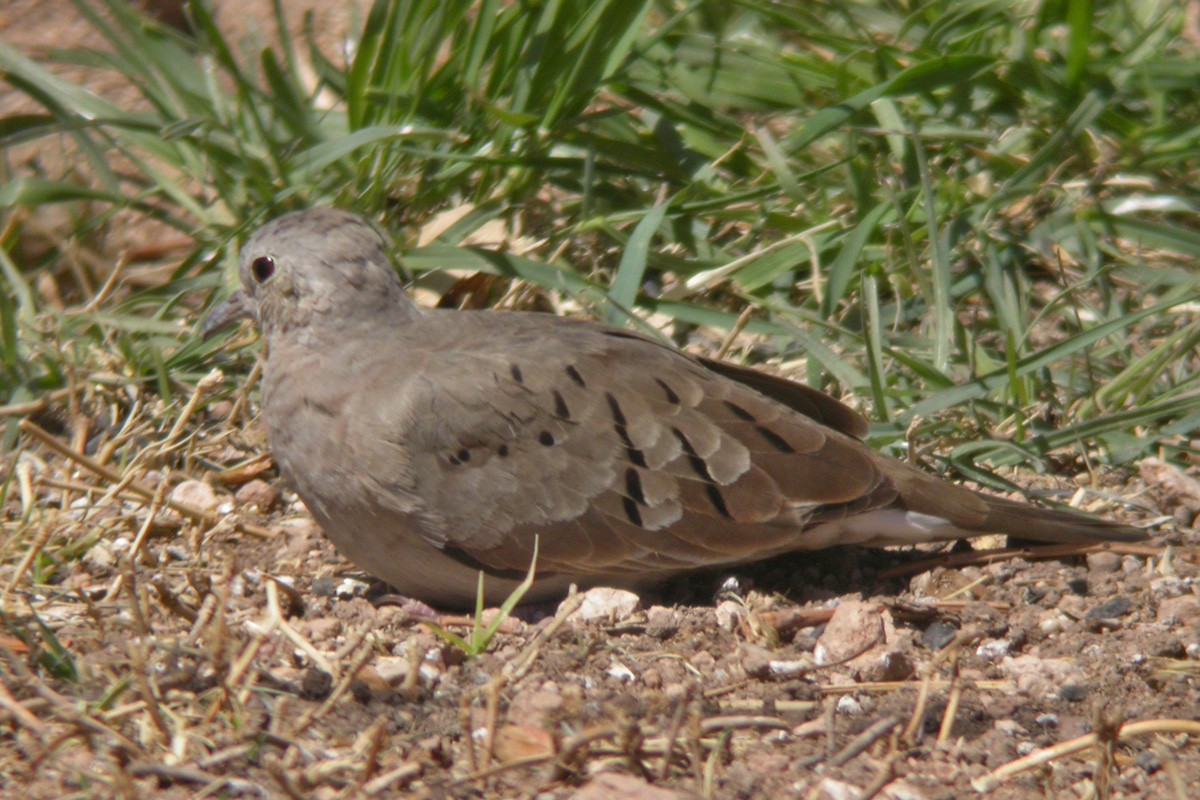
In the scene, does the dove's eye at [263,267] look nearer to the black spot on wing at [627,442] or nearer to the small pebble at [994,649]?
the black spot on wing at [627,442]

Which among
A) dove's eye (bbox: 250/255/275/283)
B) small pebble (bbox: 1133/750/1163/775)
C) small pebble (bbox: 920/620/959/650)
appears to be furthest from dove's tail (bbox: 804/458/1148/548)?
dove's eye (bbox: 250/255/275/283)

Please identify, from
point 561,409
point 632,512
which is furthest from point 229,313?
point 632,512

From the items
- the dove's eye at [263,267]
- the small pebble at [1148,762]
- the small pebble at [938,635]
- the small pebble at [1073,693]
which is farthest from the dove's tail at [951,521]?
the dove's eye at [263,267]

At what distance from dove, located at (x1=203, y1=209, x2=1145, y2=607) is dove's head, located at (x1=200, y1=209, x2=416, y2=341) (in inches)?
3.6

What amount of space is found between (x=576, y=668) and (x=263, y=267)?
4.75 feet

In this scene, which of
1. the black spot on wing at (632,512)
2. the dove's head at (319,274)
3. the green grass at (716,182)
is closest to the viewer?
the black spot on wing at (632,512)

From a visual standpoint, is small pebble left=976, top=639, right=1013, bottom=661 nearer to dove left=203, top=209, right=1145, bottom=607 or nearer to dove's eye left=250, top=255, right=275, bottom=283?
dove left=203, top=209, right=1145, bottom=607

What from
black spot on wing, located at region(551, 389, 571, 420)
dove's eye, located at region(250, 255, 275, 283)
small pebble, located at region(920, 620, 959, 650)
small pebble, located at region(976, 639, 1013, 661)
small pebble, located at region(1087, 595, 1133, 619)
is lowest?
small pebble, located at region(1087, 595, 1133, 619)

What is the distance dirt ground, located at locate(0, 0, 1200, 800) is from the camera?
2.58 m

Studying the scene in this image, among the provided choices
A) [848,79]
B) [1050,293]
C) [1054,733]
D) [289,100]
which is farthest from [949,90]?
[1054,733]

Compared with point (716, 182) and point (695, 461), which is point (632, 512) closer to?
point (695, 461)

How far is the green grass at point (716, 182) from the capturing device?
4312mm

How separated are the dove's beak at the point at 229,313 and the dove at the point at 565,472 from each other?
1.04ft

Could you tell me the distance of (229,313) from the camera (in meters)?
3.91
